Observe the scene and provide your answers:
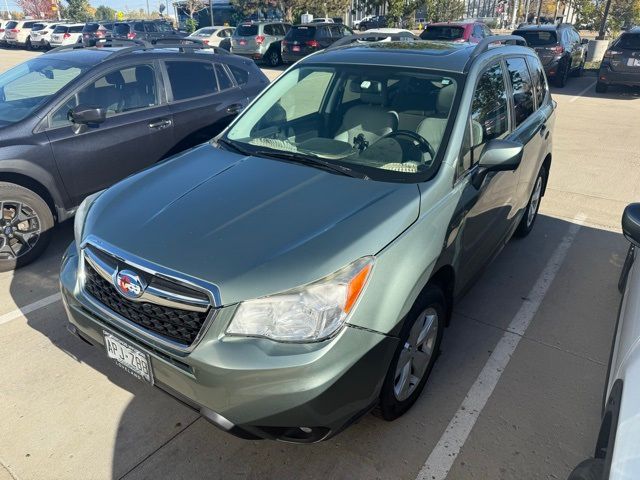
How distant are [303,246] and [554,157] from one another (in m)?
6.95

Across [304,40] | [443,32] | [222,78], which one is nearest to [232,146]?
[222,78]

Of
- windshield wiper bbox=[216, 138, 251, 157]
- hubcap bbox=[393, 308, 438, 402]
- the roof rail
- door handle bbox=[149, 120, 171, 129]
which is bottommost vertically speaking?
hubcap bbox=[393, 308, 438, 402]

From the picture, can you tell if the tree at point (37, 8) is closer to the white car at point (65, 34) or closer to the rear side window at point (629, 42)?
the white car at point (65, 34)

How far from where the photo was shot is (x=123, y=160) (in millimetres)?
4734

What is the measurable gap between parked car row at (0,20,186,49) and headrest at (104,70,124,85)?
18.4m

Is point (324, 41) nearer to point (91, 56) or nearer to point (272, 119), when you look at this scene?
point (91, 56)

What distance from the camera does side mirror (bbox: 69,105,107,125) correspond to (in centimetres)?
421

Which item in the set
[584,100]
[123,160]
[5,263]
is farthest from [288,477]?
[584,100]

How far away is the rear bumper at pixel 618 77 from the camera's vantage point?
41.4 ft

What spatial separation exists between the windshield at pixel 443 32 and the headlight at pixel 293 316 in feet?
44.6

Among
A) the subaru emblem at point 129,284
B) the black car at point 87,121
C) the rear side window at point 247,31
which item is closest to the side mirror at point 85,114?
the black car at point 87,121

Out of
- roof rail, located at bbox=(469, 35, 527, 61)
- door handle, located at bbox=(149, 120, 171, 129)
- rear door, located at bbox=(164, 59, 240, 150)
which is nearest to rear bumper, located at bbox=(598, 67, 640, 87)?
roof rail, located at bbox=(469, 35, 527, 61)

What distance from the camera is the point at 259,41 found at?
19.4 m

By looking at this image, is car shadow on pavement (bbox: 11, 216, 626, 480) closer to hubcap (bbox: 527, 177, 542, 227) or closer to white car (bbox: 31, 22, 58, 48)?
hubcap (bbox: 527, 177, 542, 227)
